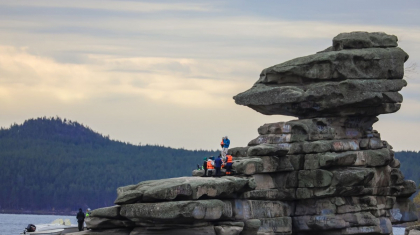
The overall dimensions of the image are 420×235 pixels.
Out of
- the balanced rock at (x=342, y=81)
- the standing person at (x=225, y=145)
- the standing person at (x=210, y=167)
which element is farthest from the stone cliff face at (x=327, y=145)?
the standing person at (x=225, y=145)

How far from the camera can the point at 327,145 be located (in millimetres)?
65875

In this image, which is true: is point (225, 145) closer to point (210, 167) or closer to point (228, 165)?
point (228, 165)

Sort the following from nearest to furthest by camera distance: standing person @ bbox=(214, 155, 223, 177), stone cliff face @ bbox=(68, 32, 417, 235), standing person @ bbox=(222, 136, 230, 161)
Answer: standing person @ bbox=(214, 155, 223, 177) → standing person @ bbox=(222, 136, 230, 161) → stone cliff face @ bbox=(68, 32, 417, 235)

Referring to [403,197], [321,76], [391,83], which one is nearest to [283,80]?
[321,76]

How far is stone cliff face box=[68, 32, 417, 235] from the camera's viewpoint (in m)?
64.8

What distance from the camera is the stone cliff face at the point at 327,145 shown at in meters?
64.8

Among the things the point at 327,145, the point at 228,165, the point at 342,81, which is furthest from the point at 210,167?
the point at 342,81

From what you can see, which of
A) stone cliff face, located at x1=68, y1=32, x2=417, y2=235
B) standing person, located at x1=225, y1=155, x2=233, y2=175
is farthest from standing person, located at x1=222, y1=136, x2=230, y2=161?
stone cliff face, located at x1=68, y1=32, x2=417, y2=235

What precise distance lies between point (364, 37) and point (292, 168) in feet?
34.0

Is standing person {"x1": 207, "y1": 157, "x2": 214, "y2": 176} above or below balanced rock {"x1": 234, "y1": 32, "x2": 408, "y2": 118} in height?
below

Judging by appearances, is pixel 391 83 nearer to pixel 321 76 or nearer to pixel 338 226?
pixel 321 76

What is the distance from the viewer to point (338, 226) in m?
65.4

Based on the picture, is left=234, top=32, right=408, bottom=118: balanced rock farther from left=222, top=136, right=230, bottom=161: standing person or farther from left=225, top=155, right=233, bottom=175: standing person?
left=225, top=155, right=233, bottom=175: standing person

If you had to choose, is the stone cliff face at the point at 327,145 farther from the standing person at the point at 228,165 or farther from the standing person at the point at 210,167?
the standing person at the point at 210,167
